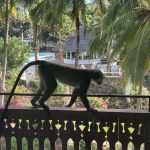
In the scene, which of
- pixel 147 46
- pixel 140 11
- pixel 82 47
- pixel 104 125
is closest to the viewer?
pixel 104 125

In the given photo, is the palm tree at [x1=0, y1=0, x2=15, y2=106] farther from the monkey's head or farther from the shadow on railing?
the monkey's head

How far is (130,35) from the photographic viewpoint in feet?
33.9

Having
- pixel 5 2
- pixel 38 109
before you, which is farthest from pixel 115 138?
pixel 5 2

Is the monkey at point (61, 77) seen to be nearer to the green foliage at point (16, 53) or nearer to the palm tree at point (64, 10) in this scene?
the palm tree at point (64, 10)

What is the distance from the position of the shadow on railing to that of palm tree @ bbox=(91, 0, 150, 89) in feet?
17.0

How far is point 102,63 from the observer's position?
33.5 meters

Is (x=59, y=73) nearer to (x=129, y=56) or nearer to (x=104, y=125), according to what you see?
(x=104, y=125)

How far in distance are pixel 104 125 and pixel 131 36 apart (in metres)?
6.76

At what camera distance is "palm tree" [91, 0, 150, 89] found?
30.0 ft

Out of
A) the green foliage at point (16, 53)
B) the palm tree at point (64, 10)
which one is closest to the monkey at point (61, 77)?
the palm tree at point (64, 10)

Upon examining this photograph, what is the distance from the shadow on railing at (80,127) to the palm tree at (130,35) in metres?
5.19

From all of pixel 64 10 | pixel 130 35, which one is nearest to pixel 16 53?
pixel 64 10

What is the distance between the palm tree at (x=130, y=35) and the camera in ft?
30.0

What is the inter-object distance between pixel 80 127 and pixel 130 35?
6.79 meters
